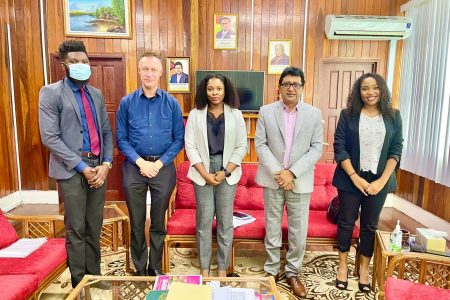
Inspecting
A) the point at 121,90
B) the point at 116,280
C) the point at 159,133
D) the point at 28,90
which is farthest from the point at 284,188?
the point at 28,90

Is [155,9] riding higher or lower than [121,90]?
higher

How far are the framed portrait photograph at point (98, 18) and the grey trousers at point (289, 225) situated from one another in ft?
10.4

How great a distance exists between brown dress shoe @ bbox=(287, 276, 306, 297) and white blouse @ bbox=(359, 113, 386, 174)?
87 centimetres

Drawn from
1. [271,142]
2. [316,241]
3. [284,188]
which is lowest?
[316,241]

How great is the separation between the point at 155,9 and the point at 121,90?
1.13 meters

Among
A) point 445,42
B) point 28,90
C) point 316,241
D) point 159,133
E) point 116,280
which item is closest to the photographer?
point 116,280

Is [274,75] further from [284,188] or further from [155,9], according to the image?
[284,188]

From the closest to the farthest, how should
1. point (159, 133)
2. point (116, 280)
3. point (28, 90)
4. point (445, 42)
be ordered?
1. point (116, 280)
2. point (159, 133)
3. point (445, 42)
4. point (28, 90)

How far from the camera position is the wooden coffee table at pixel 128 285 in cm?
154

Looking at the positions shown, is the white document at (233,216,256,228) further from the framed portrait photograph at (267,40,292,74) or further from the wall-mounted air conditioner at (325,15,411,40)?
the wall-mounted air conditioner at (325,15,411,40)

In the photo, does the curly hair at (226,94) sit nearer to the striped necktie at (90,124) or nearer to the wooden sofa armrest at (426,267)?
the striped necktie at (90,124)

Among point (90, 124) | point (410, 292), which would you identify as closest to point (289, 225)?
point (410, 292)

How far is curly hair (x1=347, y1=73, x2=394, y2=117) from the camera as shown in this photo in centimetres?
209

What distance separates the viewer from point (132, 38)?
4.31 m
